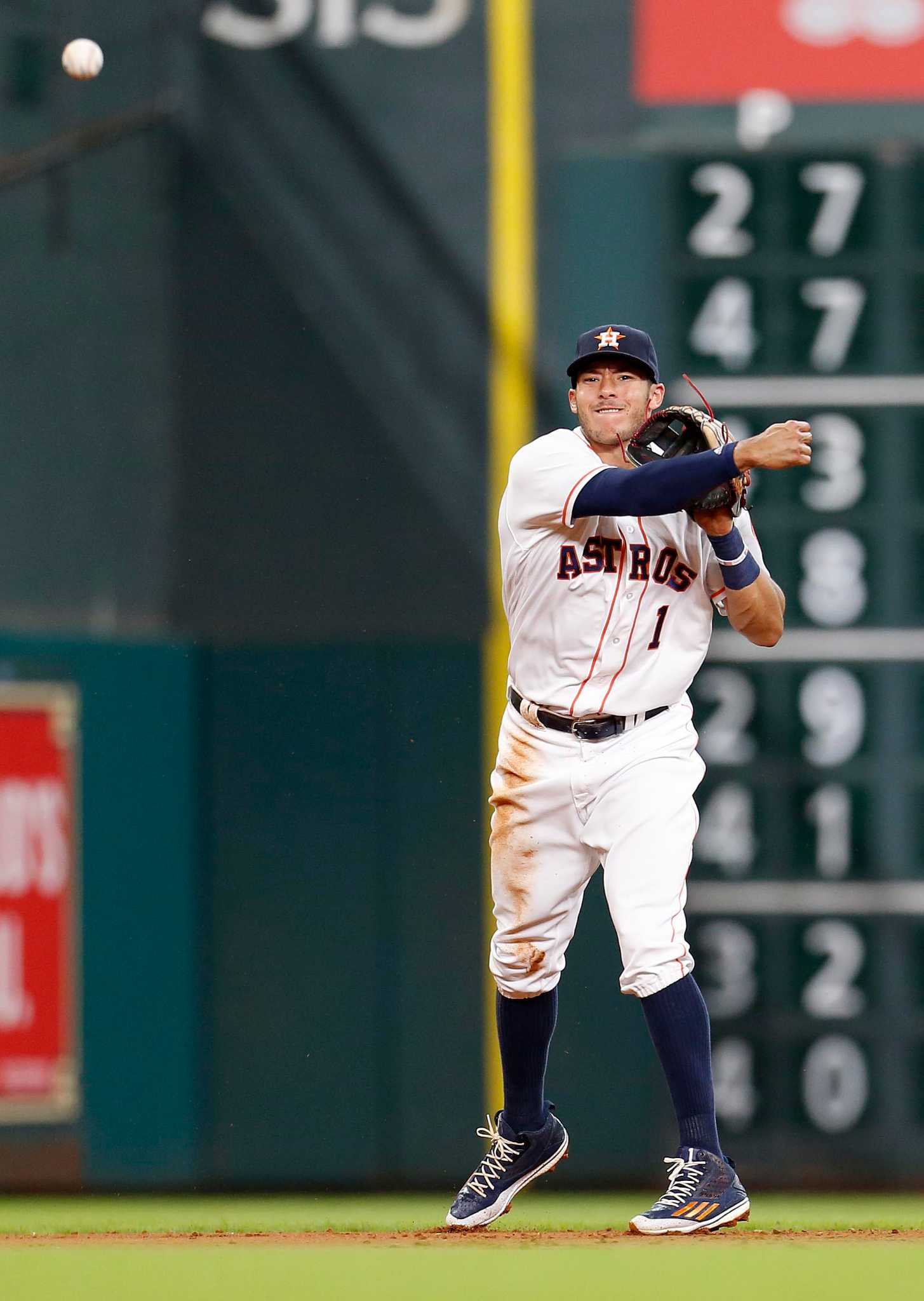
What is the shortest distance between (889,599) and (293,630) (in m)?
1.61

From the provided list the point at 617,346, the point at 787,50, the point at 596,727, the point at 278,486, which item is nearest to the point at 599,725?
the point at 596,727

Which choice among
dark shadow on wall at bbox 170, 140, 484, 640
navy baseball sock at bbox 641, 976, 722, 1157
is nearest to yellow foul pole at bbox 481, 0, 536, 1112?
dark shadow on wall at bbox 170, 140, 484, 640

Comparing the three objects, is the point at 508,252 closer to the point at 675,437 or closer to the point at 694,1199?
the point at 675,437

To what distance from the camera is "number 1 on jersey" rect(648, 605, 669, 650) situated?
162 inches

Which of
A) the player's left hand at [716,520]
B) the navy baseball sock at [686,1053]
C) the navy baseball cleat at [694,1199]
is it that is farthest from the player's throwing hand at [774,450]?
the navy baseball cleat at [694,1199]

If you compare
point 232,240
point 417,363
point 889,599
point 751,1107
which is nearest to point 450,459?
point 417,363

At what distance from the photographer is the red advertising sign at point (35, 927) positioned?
5.98 m

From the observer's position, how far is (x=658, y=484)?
3883mm

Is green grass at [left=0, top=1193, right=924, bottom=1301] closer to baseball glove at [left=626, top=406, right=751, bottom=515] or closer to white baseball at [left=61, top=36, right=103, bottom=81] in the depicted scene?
baseball glove at [left=626, top=406, right=751, bottom=515]

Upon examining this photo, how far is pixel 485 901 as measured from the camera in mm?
6020

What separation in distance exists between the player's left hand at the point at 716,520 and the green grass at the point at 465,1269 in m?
1.24

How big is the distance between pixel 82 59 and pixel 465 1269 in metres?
3.34

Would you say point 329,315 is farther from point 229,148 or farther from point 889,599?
point 889,599

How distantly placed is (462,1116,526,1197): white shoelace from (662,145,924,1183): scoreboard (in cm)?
162
